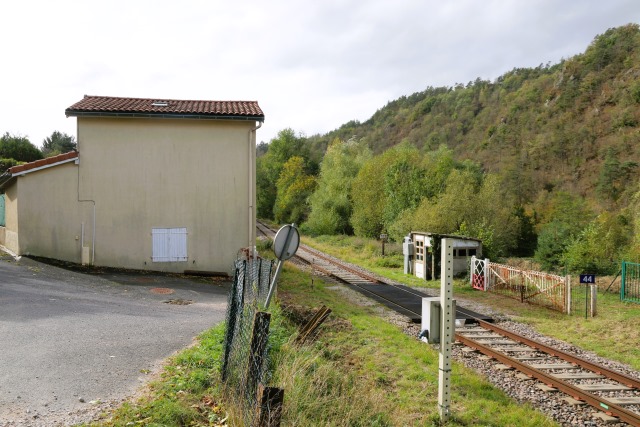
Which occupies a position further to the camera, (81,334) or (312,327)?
(312,327)

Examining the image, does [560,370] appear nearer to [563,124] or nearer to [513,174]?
[513,174]

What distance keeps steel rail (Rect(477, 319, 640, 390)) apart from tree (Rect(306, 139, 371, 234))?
1491 inches

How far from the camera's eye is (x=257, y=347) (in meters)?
4.93

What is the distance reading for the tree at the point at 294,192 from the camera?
64312mm

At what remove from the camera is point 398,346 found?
10.6 meters

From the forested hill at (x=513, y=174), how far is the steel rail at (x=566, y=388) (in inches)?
621

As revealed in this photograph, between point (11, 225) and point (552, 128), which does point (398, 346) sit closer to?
point (11, 225)

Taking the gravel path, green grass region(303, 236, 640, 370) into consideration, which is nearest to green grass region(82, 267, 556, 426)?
the gravel path

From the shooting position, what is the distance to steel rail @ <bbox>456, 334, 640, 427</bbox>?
23.2 ft

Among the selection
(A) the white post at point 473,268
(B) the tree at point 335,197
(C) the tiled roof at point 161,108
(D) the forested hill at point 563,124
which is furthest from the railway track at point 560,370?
(D) the forested hill at point 563,124

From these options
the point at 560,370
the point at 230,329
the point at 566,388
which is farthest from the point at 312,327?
the point at 560,370

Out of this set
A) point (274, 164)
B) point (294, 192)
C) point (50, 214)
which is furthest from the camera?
point (274, 164)

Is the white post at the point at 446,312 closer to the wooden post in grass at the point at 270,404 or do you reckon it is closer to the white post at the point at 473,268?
the wooden post in grass at the point at 270,404

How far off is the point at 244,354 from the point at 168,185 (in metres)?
14.2
